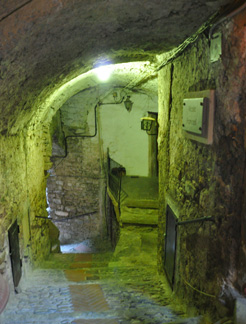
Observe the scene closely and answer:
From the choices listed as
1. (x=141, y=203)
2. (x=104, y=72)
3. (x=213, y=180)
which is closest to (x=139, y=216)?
(x=141, y=203)

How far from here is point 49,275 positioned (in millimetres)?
5543

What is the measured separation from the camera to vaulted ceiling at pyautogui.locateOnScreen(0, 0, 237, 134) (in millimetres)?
2186

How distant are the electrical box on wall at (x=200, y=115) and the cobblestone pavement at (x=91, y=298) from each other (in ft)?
6.07

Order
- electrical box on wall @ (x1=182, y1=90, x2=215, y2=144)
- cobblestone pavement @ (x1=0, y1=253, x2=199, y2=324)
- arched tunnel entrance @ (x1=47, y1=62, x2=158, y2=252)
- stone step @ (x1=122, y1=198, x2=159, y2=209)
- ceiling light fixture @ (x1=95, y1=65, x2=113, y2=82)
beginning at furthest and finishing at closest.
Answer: arched tunnel entrance @ (x1=47, y1=62, x2=158, y2=252)
stone step @ (x1=122, y1=198, x2=159, y2=209)
ceiling light fixture @ (x1=95, y1=65, x2=113, y2=82)
cobblestone pavement @ (x1=0, y1=253, x2=199, y2=324)
electrical box on wall @ (x1=182, y1=90, x2=215, y2=144)

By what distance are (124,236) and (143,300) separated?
145 inches

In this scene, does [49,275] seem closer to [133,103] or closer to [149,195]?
[149,195]

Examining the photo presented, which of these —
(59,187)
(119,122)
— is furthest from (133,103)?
(59,187)

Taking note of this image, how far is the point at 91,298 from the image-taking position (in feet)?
14.4

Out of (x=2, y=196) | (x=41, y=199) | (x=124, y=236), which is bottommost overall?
(x=124, y=236)

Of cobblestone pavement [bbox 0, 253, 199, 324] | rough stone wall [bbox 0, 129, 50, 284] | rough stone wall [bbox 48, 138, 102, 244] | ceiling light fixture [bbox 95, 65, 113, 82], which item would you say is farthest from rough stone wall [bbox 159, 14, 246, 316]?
rough stone wall [bbox 48, 138, 102, 244]

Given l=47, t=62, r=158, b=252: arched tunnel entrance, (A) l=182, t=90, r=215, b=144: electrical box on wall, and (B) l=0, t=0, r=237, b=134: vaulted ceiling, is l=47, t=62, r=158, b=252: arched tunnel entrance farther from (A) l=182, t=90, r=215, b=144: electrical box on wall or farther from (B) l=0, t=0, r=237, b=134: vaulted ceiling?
(A) l=182, t=90, r=215, b=144: electrical box on wall

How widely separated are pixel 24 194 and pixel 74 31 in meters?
3.38

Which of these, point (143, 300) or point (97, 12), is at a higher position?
point (97, 12)

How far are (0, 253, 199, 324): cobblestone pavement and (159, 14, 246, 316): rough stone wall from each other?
47 cm
